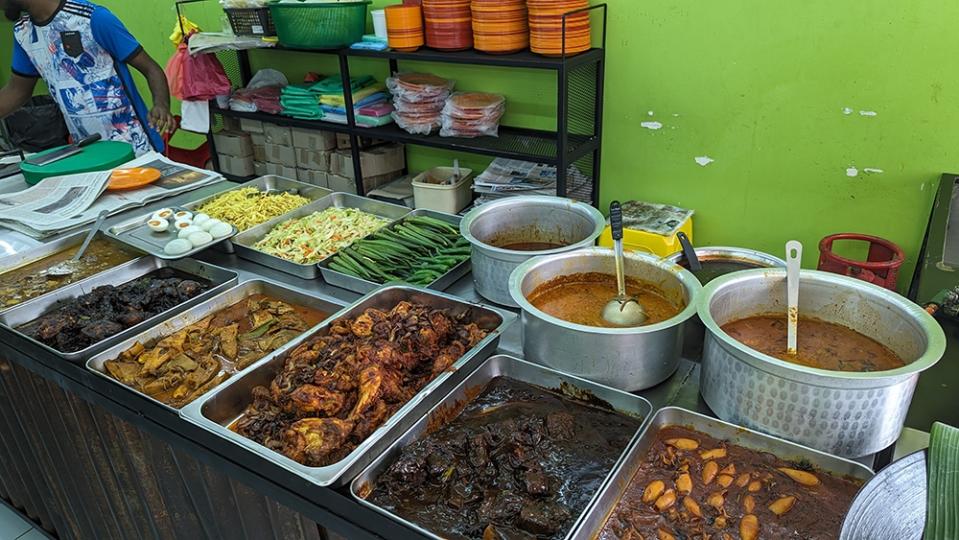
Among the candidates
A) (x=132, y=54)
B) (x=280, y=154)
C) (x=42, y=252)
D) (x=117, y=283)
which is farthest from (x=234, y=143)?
(x=117, y=283)

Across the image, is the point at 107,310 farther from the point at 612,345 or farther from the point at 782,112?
the point at 782,112

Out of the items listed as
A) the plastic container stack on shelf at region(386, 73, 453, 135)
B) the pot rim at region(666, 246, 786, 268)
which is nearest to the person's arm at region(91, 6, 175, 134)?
the plastic container stack on shelf at region(386, 73, 453, 135)

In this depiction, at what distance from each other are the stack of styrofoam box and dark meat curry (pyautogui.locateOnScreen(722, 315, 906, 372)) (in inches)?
143

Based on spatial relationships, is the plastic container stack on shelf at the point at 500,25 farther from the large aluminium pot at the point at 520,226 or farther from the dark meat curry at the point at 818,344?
the dark meat curry at the point at 818,344

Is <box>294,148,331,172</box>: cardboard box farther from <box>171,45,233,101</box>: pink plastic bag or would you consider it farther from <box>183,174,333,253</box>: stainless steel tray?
<box>183,174,333,253</box>: stainless steel tray

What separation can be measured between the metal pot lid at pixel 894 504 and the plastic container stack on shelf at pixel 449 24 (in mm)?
3130

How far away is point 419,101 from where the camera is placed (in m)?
3.94

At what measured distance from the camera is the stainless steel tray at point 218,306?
1903mm

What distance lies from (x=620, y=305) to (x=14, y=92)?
442 centimetres

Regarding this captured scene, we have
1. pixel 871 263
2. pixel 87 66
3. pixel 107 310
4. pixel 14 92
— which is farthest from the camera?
pixel 14 92

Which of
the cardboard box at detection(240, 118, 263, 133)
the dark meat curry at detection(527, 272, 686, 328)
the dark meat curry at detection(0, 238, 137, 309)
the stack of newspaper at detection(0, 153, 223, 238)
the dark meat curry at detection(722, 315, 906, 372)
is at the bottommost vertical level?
the cardboard box at detection(240, 118, 263, 133)

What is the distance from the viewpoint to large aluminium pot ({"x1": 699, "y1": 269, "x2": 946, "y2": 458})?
1232 mm

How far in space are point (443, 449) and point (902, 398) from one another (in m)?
0.96

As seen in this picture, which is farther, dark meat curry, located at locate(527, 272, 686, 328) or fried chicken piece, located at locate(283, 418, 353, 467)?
dark meat curry, located at locate(527, 272, 686, 328)
